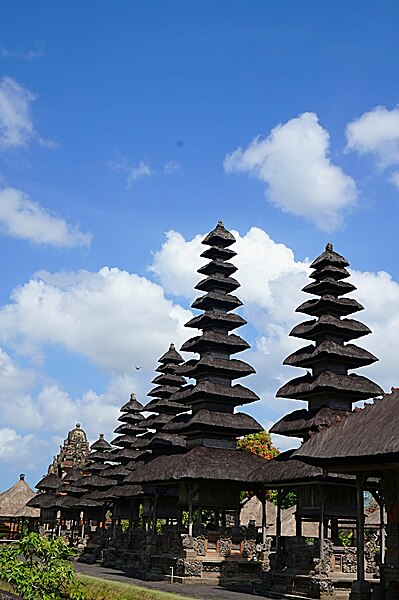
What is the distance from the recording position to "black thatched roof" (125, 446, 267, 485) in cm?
3141

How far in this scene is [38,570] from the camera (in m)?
15.5

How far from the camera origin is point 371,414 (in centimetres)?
1989

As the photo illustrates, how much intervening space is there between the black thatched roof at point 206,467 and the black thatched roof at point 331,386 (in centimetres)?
381

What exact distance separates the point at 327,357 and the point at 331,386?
1510 mm

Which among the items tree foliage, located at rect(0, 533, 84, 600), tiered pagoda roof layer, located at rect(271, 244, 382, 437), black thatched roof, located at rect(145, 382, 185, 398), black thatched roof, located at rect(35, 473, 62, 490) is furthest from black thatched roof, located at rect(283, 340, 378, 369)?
black thatched roof, located at rect(35, 473, 62, 490)

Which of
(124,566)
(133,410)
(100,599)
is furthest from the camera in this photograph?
(133,410)

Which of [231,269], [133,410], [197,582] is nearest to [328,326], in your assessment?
[231,269]

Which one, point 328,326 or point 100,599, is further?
point 328,326

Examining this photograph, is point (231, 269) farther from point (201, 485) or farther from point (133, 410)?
point (133, 410)

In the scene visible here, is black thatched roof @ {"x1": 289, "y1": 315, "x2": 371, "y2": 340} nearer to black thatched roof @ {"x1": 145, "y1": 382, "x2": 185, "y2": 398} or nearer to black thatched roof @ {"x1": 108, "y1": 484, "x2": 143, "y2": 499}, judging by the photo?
black thatched roof @ {"x1": 108, "y1": 484, "x2": 143, "y2": 499}

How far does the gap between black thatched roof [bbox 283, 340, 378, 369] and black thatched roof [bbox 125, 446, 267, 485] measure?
16.2 feet

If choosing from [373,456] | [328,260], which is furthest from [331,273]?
[373,456]

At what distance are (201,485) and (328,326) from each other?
9.17 metres

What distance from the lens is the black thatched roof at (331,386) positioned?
29.7 meters
